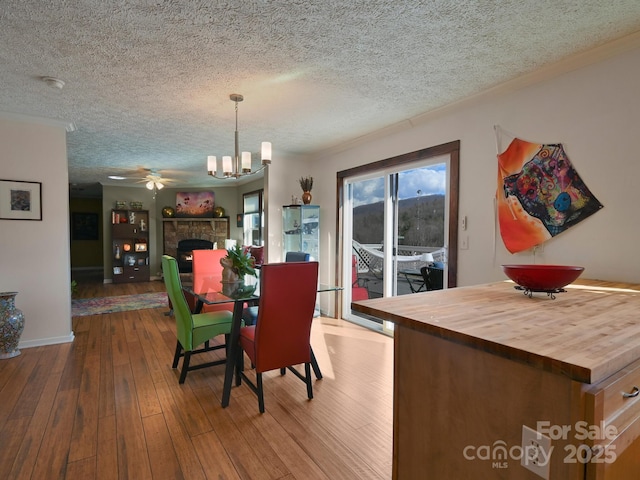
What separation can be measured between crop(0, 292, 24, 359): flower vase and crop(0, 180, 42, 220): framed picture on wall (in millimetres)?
818

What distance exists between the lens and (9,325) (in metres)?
3.25

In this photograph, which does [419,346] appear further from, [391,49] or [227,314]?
[227,314]

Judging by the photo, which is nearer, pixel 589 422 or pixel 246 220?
pixel 589 422

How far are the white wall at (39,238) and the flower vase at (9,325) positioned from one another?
26 cm

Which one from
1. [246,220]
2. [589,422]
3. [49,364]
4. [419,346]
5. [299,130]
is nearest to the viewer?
[589,422]

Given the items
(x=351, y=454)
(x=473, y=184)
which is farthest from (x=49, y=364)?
(x=473, y=184)

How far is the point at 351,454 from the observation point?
6.17 feet

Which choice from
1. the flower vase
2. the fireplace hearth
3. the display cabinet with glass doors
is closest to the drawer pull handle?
the display cabinet with glass doors

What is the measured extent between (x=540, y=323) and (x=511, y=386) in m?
0.28

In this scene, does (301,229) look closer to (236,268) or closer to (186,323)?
(236,268)

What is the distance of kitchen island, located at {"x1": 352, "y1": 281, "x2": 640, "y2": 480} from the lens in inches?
32.6

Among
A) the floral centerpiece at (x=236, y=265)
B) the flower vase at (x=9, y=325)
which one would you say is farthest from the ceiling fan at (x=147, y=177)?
the floral centerpiece at (x=236, y=265)

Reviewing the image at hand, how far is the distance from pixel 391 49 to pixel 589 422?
2.15 m

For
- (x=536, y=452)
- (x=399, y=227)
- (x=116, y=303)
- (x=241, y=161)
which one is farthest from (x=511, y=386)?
(x=116, y=303)
